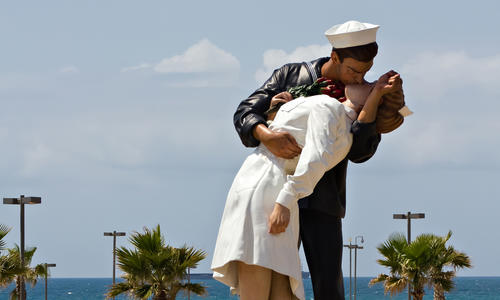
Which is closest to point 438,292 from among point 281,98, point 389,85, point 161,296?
point 161,296

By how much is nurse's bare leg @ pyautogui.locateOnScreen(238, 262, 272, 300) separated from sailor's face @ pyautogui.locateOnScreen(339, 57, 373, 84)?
57.6 inches

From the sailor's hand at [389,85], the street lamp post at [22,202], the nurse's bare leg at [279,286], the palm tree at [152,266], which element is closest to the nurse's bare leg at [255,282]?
the nurse's bare leg at [279,286]

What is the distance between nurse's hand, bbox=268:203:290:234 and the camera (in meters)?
7.03

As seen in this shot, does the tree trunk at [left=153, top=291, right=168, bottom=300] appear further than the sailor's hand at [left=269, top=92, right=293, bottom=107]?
Yes

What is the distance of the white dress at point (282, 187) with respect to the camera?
705 centimetres

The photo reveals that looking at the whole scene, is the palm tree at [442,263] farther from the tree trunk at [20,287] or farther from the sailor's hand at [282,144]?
the sailor's hand at [282,144]

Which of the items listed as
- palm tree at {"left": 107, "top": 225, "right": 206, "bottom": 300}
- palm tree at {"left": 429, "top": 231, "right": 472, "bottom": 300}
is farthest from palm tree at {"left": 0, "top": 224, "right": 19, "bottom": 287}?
palm tree at {"left": 429, "top": 231, "right": 472, "bottom": 300}

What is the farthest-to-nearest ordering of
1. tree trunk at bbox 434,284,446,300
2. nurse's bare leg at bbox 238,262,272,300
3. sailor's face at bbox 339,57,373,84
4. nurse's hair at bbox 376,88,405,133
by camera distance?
1. tree trunk at bbox 434,284,446,300
2. sailor's face at bbox 339,57,373,84
3. nurse's hair at bbox 376,88,405,133
4. nurse's bare leg at bbox 238,262,272,300

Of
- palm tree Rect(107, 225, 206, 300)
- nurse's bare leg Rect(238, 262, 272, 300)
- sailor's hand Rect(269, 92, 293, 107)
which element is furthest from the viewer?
palm tree Rect(107, 225, 206, 300)

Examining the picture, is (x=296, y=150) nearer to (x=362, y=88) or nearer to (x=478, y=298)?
(x=362, y=88)

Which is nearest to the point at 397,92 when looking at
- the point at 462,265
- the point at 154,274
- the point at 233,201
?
the point at 233,201

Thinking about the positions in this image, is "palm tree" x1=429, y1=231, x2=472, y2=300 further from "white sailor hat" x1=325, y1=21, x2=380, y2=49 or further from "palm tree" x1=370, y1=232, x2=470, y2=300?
"white sailor hat" x1=325, y1=21, x2=380, y2=49

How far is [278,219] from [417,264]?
22.6m

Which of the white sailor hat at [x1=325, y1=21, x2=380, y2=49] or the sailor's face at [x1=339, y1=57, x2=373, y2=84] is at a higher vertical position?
the white sailor hat at [x1=325, y1=21, x2=380, y2=49]
